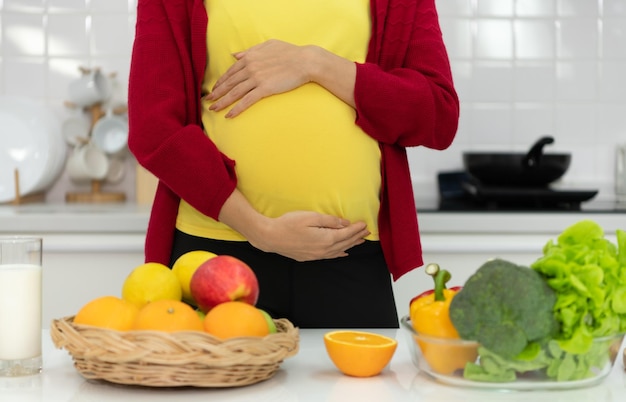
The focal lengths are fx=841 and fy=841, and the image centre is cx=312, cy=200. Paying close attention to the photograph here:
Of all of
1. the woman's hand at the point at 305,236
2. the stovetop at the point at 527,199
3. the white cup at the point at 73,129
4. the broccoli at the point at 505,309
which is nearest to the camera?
the broccoli at the point at 505,309

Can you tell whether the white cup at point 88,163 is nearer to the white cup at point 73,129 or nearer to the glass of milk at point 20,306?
the white cup at point 73,129

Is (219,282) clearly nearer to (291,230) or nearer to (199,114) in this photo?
(291,230)

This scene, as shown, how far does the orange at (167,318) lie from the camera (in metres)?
0.80

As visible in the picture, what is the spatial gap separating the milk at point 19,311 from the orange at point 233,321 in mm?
187

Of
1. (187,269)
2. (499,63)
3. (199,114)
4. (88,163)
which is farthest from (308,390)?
(499,63)

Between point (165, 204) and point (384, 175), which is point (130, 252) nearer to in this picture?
point (165, 204)

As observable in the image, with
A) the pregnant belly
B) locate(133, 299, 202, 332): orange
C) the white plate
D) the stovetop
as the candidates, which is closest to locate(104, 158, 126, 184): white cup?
the white plate

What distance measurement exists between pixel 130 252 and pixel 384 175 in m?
0.80

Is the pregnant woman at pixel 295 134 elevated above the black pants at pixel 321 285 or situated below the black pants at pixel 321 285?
above

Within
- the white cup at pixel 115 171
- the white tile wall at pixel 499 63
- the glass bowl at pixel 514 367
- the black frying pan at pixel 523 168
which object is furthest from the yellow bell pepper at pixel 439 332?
the white cup at pixel 115 171

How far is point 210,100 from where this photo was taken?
1.40 meters

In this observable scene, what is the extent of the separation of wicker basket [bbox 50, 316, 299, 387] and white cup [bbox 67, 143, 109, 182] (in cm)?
174

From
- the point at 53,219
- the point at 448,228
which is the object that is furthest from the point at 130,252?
the point at 448,228

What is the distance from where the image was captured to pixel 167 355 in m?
0.78
